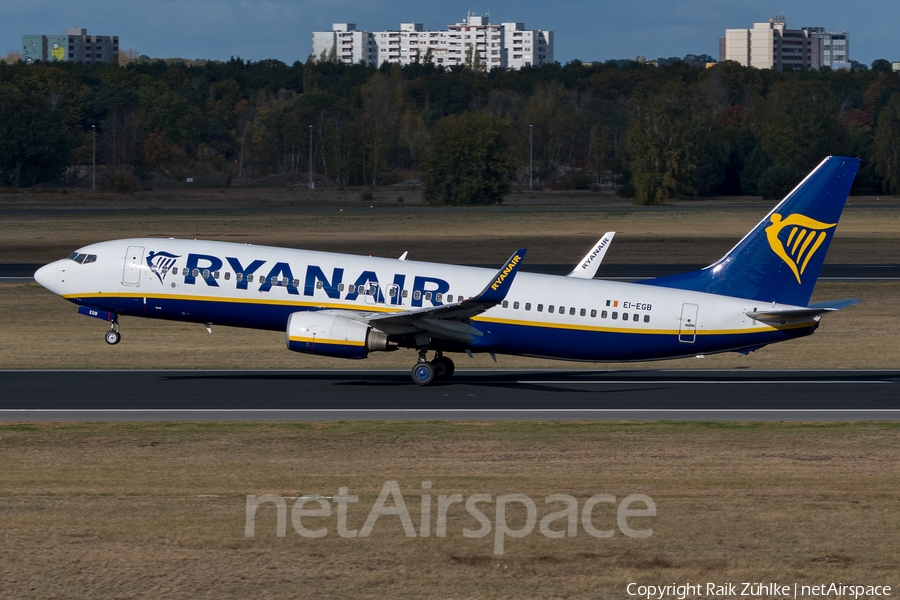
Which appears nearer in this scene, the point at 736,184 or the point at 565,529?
the point at 565,529

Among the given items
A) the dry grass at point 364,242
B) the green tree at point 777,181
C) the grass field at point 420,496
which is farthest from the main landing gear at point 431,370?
the green tree at point 777,181

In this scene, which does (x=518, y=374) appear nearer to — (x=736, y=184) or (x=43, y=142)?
(x=736, y=184)

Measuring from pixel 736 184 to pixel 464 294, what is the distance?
14728 cm

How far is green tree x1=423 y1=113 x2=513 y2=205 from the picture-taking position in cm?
A: 14375

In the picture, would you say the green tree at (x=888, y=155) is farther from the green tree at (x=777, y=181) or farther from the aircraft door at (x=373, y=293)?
the aircraft door at (x=373, y=293)

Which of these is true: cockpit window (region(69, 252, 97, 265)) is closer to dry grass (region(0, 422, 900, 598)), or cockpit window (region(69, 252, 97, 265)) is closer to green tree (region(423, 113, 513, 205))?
dry grass (region(0, 422, 900, 598))

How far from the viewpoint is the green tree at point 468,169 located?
472 ft

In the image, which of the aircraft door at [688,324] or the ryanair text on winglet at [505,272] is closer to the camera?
the ryanair text on winglet at [505,272]

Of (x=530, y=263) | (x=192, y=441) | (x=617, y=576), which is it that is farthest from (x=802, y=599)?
(x=530, y=263)

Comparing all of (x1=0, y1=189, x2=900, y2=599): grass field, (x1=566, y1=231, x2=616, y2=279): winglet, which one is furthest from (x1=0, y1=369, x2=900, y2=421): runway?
(x1=566, y1=231, x2=616, y2=279): winglet

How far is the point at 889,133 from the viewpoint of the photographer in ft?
544

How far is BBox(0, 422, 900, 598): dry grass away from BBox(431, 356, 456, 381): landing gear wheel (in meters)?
8.03

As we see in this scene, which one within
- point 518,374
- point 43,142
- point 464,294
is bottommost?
point 518,374

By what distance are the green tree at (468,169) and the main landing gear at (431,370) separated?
108284mm
